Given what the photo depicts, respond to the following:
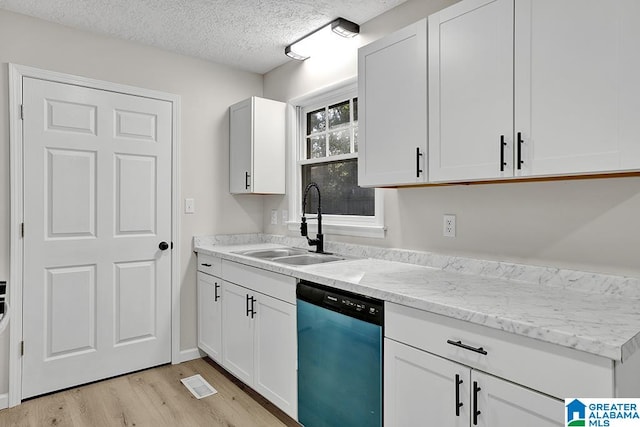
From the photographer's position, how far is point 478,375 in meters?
1.29

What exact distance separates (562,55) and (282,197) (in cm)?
234

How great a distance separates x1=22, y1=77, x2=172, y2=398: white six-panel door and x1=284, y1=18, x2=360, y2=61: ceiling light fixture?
3.46 ft

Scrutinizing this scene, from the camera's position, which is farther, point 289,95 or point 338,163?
point 289,95

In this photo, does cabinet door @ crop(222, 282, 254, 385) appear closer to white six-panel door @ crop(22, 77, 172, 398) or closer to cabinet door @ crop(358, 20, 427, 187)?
white six-panel door @ crop(22, 77, 172, 398)

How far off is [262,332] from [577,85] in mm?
1942

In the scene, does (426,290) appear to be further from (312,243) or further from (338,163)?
(338,163)

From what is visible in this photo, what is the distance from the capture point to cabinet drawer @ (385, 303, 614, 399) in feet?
3.42

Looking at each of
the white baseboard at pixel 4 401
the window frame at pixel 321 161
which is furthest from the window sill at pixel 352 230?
the white baseboard at pixel 4 401

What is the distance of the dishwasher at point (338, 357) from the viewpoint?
5.41ft

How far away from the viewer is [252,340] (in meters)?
2.41

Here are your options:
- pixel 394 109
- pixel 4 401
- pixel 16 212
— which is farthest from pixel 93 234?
pixel 394 109

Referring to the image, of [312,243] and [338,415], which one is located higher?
[312,243]

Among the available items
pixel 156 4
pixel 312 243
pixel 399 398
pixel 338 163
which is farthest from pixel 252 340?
pixel 156 4

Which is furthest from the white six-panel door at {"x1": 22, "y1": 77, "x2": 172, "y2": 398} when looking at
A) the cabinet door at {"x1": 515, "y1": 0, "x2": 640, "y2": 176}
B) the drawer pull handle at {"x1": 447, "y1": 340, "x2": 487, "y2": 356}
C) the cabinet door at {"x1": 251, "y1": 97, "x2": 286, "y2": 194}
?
the cabinet door at {"x1": 515, "y1": 0, "x2": 640, "y2": 176}
